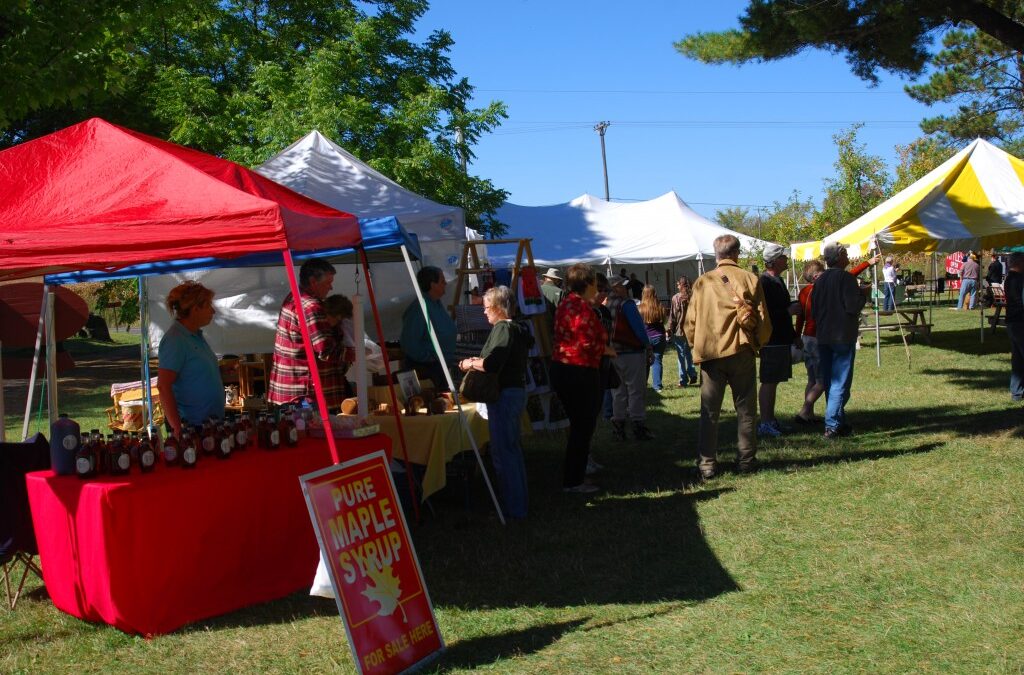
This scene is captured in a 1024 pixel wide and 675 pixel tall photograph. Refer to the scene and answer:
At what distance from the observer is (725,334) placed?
7.07m

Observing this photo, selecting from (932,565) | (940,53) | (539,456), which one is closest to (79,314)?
(539,456)

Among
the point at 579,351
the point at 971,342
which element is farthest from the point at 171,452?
the point at 971,342

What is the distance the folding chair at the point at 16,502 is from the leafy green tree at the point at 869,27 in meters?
7.55

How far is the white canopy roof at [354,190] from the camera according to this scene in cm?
977

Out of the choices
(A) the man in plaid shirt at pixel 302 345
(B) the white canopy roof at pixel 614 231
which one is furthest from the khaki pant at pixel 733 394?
(B) the white canopy roof at pixel 614 231

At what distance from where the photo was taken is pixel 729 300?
7.08 m

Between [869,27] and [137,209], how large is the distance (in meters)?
7.45

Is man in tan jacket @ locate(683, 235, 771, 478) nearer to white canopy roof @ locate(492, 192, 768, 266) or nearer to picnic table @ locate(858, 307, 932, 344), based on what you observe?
picnic table @ locate(858, 307, 932, 344)

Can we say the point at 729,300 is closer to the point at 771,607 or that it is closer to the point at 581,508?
the point at 581,508

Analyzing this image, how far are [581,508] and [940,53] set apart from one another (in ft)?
45.8

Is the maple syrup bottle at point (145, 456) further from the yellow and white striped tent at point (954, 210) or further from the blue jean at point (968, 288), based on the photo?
the blue jean at point (968, 288)

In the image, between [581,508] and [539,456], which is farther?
[539,456]

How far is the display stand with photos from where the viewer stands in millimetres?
7840

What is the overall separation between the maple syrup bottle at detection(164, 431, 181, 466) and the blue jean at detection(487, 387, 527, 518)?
2.10 meters
